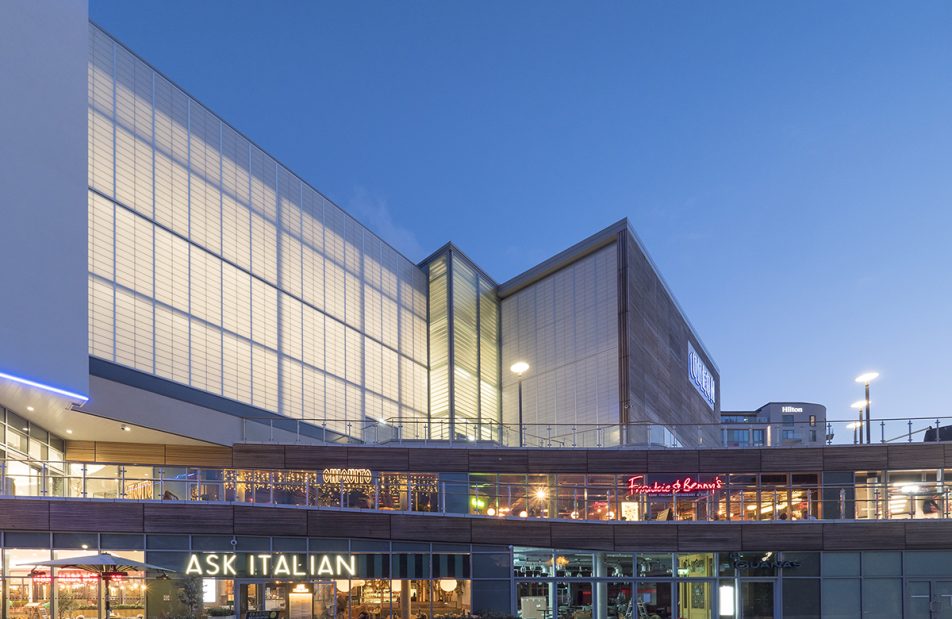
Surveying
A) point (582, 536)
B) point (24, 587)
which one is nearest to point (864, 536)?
point (582, 536)

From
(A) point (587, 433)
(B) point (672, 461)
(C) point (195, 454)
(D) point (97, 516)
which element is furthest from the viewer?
(C) point (195, 454)

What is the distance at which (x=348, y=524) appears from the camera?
1265 inches

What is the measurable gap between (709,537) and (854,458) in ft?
20.0

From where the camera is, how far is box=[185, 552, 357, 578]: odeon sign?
30.1 metres

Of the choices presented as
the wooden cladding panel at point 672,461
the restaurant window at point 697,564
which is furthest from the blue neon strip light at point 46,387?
the restaurant window at point 697,564

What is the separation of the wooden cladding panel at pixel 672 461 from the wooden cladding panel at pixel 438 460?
6.96 metres

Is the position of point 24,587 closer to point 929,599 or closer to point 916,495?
point 929,599

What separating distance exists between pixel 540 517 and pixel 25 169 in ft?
64.5

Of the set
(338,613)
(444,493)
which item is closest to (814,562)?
(444,493)

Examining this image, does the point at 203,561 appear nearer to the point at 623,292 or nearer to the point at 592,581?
the point at 592,581

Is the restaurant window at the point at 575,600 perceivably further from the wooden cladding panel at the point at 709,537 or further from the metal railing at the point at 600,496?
the wooden cladding panel at the point at 709,537

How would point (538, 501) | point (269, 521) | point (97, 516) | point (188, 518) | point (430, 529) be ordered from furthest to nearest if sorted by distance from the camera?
point (538, 501) < point (430, 529) < point (269, 521) < point (188, 518) < point (97, 516)

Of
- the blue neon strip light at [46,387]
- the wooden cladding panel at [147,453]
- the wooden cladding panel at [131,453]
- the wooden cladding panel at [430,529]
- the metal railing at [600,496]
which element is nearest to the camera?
the blue neon strip light at [46,387]

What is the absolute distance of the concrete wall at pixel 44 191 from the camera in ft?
89.1
